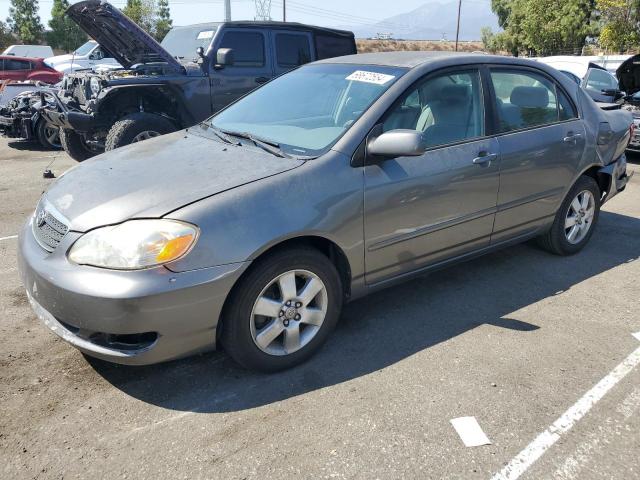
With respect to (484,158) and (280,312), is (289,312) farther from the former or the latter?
(484,158)

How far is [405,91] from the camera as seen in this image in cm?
337

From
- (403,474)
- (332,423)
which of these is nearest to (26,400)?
(332,423)

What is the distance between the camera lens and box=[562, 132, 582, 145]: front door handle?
4301 millimetres

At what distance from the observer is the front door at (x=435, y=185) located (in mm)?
3213

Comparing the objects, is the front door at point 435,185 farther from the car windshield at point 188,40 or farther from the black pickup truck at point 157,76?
the car windshield at point 188,40

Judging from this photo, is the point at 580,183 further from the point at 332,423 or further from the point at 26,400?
the point at 26,400

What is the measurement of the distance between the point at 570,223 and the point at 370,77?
233 centimetres

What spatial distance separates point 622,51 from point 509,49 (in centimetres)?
1551

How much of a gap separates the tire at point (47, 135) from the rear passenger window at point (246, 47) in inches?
167

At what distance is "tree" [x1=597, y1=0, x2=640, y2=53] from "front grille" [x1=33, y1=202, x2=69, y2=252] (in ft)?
87.2

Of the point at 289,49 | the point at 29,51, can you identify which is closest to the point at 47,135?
the point at 289,49

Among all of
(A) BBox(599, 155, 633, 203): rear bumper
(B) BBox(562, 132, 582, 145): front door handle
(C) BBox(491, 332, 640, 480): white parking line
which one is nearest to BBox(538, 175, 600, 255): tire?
(A) BBox(599, 155, 633, 203): rear bumper

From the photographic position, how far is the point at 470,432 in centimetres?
255

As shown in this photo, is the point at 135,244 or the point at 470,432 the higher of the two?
the point at 135,244
